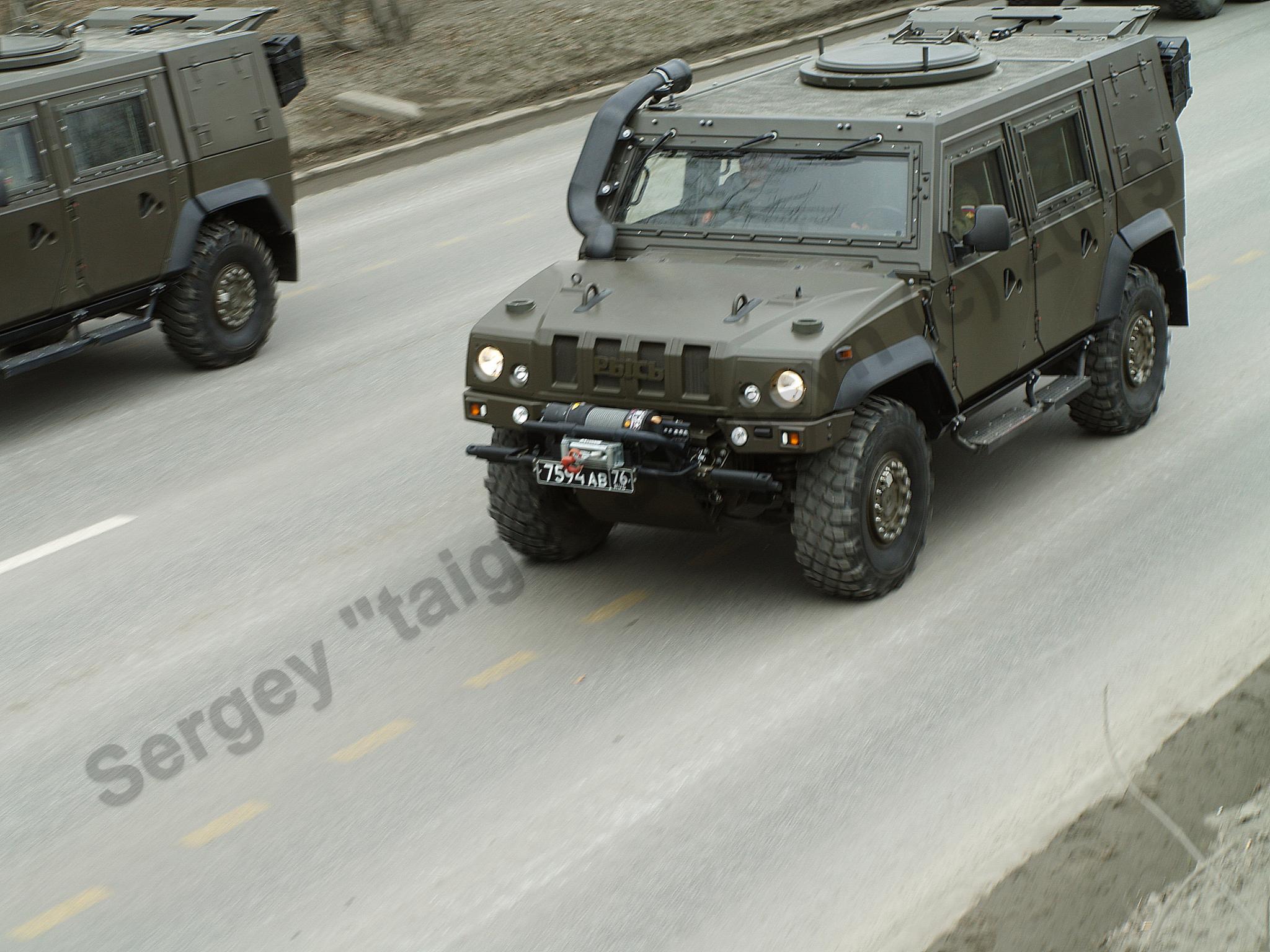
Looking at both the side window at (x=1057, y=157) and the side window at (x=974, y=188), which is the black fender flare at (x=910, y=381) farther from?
the side window at (x=1057, y=157)

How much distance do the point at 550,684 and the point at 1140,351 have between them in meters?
4.28

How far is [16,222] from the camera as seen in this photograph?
414 inches

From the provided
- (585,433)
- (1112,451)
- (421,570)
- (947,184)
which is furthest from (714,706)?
(1112,451)

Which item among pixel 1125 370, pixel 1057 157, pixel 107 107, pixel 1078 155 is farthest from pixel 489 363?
pixel 107 107

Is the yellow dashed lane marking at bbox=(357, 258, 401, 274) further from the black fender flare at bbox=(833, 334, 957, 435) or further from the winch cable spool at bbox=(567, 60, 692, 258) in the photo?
the black fender flare at bbox=(833, 334, 957, 435)

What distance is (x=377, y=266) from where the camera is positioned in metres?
14.6

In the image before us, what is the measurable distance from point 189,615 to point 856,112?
13.4ft

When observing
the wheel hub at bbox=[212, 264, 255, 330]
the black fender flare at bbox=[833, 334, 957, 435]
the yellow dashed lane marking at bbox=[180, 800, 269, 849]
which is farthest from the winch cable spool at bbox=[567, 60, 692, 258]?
the wheel hub at bbox=[212, 264, 255, 330]

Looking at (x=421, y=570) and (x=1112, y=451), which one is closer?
(x=421, y=570)

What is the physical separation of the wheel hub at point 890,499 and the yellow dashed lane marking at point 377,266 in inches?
312

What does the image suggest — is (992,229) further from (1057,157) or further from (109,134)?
(109,134)

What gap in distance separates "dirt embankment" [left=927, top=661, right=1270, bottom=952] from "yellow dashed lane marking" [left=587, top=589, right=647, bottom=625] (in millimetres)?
2599

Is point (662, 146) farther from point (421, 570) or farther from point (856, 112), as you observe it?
point (421, 570)

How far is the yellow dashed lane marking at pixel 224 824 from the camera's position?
607cm
